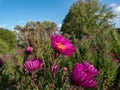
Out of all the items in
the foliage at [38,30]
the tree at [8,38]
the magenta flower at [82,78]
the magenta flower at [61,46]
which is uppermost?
the tree at [8,38]

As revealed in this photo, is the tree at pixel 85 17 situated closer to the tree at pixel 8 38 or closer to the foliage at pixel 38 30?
the tree at pixel 8 38

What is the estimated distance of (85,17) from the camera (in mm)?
52719

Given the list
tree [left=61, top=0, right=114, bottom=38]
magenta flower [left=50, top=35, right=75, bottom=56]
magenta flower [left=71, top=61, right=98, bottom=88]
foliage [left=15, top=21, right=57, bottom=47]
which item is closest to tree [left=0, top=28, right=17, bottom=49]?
tree [left=61, top=0, right=114, bottom=38]

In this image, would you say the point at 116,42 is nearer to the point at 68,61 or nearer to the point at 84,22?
the point at 68,61

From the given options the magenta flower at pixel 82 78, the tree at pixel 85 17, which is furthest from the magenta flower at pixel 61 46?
the tree at pixel 85 17

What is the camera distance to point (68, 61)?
5.67m

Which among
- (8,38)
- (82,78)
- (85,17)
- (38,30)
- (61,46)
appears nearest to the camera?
(82,78)

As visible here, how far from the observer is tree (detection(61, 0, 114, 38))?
51.9 m

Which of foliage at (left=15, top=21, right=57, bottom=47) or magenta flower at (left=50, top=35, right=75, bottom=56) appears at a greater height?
foliage at (left=15, top=21, right=57, bottom=47)

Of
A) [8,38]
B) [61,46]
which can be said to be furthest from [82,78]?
[8,38]

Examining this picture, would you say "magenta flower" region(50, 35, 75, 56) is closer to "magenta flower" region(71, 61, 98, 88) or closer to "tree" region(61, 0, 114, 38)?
"magenta flower" region(71, 61, 98, 88)

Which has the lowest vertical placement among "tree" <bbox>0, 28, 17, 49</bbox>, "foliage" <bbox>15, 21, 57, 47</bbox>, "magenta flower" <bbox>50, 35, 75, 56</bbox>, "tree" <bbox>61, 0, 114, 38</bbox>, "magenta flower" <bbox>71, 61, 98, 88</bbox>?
"magenta flower" <bbox>71, 61, 98, 88</bbox>

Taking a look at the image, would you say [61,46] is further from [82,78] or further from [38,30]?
[38,30]

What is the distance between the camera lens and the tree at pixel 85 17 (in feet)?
170
